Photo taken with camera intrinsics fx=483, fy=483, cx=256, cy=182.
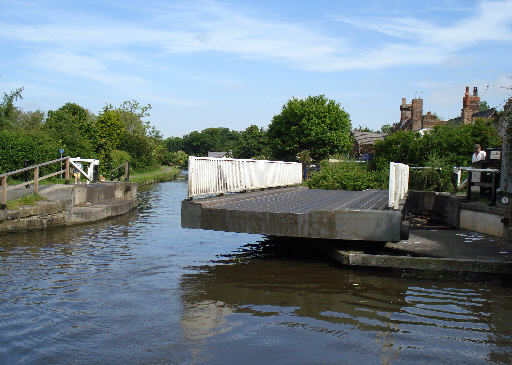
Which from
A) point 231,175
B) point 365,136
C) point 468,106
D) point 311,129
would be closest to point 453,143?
point 231,175

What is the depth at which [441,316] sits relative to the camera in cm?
631

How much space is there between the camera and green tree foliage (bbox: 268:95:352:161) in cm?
5409

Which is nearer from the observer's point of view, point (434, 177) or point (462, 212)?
point (462, 212)

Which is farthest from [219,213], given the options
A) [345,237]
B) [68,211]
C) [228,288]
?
[68,211]

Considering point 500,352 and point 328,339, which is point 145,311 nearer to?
point 328,339

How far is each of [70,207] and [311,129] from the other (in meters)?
40.8

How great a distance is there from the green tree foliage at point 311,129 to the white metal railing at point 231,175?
36303 mm

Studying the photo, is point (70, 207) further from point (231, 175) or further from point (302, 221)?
point (302, 221)

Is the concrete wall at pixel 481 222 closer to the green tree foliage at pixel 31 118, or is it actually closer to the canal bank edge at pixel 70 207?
the canal bank edge at pixel 70 207

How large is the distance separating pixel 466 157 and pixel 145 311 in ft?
53.3

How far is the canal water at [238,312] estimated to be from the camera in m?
5.11

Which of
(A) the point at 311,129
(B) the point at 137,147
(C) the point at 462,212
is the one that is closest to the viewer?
(C) the point at 462,212

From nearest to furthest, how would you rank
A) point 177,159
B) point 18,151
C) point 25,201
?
point 25,201
point 18,151
point 177,159

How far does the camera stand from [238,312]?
647 centimetres
